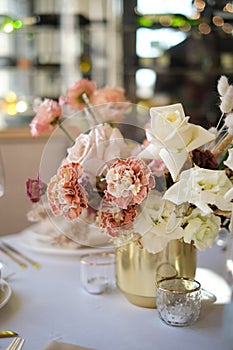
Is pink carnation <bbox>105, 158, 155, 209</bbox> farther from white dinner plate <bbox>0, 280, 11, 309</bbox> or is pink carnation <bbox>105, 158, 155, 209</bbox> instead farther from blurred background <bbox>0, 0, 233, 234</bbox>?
blurred background <bbox>0, 0, 233, 234</bbox>

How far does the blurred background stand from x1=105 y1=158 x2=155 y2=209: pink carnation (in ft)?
7.41

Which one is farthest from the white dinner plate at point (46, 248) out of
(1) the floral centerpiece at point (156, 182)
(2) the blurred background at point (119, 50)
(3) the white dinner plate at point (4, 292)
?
(2) the blurred background at point (119, 50)

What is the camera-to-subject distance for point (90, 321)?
92 cm

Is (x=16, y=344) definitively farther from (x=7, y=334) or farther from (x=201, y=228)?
(x=201, y=228)

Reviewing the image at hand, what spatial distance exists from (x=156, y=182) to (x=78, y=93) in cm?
41

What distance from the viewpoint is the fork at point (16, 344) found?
0.78 meters

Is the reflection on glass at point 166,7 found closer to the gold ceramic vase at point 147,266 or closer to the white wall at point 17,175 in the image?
the white wall at point 17,175

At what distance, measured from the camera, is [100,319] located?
3.05 feet

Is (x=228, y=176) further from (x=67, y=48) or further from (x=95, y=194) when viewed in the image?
(x=67, y=48)

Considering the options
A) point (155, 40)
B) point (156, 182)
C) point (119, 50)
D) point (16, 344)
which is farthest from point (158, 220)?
point (155, 40)

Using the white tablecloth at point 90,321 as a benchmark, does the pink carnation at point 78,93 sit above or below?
above

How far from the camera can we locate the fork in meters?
0.78

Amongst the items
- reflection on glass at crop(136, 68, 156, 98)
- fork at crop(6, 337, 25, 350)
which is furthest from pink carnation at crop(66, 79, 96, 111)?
reflection on glass at crop(136, 68, 156, 98)

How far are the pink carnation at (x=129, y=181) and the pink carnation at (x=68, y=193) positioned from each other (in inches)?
2.4
